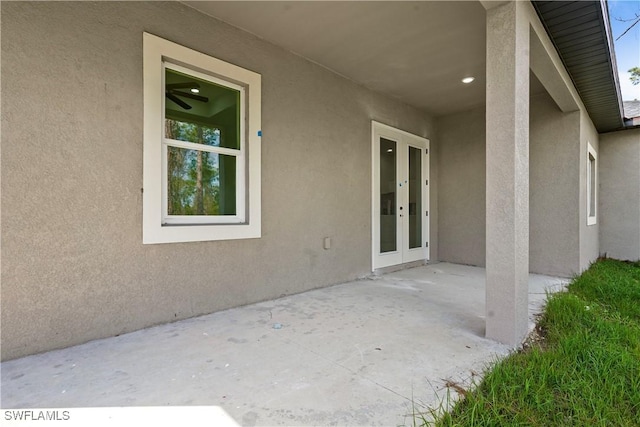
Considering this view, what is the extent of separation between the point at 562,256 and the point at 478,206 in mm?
1480

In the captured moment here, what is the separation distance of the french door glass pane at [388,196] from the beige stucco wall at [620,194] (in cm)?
474

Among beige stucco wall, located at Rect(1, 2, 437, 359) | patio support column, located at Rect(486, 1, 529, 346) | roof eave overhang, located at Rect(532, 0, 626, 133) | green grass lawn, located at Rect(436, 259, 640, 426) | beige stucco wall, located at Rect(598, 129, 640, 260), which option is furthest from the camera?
beige stucco wall, located at Rect(598, 129, 640, 260)

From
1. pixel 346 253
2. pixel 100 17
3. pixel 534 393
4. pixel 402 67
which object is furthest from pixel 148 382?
pixel 402 67

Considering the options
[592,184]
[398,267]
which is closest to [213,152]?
[398,267]

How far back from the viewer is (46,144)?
2176mm

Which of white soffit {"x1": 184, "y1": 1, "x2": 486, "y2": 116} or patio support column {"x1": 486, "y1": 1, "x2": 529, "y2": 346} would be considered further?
white soffit {"x1": 184, "y1": 1, "x2": 486, "y2": 116}

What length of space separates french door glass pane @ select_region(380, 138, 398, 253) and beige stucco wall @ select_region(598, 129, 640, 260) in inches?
187

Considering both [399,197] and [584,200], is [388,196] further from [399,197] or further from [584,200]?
[584,200]

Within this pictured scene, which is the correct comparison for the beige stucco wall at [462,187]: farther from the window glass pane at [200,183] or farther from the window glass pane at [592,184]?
the window glass pane at [200,183]

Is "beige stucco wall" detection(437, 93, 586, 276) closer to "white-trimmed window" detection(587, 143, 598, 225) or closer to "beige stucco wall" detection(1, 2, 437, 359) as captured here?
"white-trimmed window" detection(587, 143, 598, 225)

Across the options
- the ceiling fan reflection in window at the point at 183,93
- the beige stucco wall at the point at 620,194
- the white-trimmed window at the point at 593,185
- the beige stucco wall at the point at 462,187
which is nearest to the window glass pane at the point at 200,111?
the ceiling fan reflection in window at the point at 183,93

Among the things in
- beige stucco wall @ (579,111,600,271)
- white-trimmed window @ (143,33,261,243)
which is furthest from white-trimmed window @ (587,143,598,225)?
white-trimmed window @ (143,33,261,243)

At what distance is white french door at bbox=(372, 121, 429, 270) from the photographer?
496 centimetres

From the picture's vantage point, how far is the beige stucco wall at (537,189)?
4.73 meters
